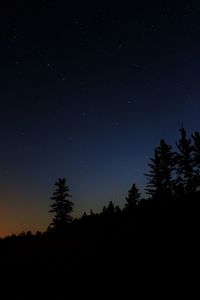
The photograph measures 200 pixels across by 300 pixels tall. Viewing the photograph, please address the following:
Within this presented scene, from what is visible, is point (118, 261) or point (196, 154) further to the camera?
point (196, 154)

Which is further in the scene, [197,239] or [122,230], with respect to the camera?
[122,230]

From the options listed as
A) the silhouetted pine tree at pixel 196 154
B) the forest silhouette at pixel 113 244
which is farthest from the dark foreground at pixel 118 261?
the silhouetted pine tree at pixel 196 154

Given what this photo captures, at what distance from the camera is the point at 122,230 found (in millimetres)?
17578

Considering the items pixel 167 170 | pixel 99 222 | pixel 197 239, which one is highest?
pixel 167 170

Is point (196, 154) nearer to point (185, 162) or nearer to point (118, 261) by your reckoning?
point (185, 162)

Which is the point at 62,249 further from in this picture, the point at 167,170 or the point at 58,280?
the point at 167,170

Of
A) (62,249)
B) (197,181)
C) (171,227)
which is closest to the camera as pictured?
(171,227)

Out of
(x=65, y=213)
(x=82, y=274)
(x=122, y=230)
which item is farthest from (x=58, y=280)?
(x=65, y=213)

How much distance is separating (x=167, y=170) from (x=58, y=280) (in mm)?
34214

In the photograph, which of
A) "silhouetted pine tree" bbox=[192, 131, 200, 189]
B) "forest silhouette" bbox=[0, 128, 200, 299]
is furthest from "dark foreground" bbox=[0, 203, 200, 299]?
"silhouetted pine tree" bbox=[192, 131, 200, 189]

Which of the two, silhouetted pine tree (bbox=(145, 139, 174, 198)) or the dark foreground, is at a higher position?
silhouetted pine tree (bbox=(145, 139, 174, 198))

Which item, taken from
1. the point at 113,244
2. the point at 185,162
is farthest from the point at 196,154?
the point at 113,244

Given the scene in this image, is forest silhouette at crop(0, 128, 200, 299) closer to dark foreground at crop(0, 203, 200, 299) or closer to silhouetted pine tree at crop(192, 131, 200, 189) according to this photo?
dark foreground at crop(0, 203, 200, 299)

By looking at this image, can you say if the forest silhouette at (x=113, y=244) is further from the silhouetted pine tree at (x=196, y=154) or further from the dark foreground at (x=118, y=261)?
the silhouetted pine tree at (x=196, y=154)
